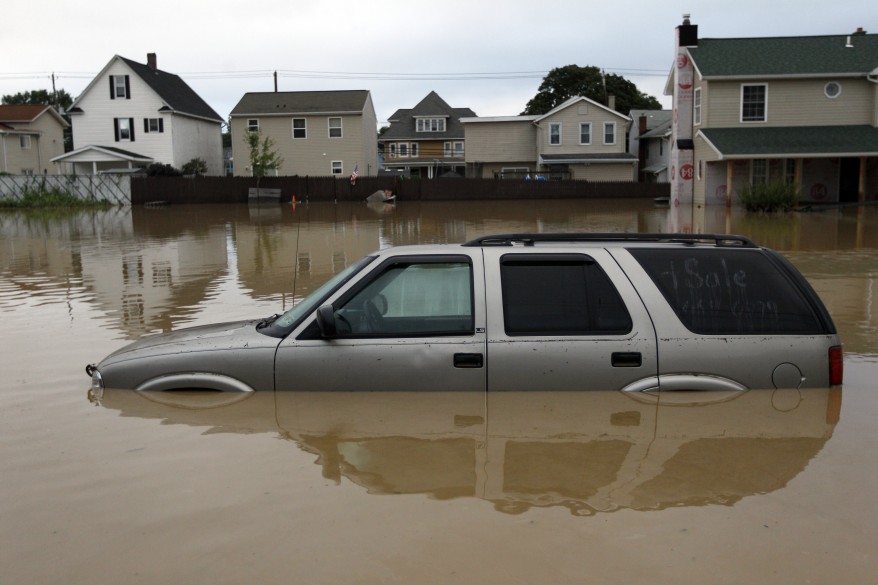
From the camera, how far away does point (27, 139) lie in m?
65.4

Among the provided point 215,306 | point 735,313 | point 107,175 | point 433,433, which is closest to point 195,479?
point 433,433

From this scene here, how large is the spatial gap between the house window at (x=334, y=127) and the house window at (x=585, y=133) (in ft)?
57.2

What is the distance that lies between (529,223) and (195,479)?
98.0ft

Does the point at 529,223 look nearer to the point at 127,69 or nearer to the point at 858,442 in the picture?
the point at 858,442

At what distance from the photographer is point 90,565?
4.36 m

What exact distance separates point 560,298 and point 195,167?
197ft

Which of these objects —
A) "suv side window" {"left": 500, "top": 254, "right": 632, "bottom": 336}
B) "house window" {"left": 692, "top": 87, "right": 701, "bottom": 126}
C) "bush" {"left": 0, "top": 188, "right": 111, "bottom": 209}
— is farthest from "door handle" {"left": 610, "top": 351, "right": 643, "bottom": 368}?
"bush" {"left": 0, "top": 188, "right": 111, "bottom": 209}

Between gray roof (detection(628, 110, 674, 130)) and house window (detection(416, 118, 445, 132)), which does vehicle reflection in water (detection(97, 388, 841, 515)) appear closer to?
gray roof (detection(628, 110, 674, 130))

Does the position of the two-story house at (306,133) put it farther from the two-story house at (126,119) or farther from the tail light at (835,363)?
the tail light at (835,363)

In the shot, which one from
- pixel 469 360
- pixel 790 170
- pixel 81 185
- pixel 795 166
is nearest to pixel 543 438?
pixel 469 360

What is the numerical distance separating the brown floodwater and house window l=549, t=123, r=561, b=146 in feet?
175

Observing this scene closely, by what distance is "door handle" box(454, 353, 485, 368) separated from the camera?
6418mm

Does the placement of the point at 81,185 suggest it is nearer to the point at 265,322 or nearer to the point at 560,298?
the point at 265,322

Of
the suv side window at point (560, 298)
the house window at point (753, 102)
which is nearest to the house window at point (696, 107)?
the house window at point (753, 102)
